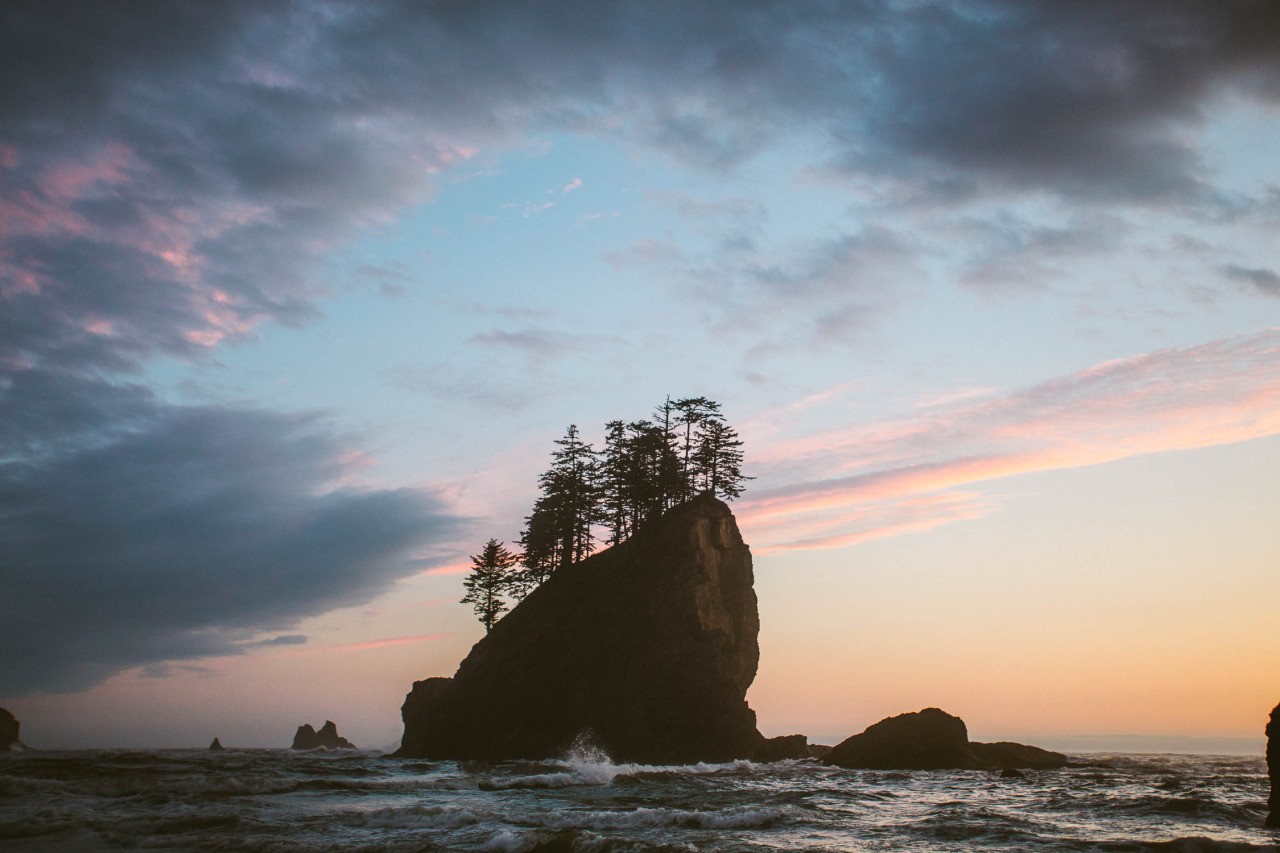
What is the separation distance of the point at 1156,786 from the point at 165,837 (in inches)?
1685

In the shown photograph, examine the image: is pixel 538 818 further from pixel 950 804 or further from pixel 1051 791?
pixel 1051 791

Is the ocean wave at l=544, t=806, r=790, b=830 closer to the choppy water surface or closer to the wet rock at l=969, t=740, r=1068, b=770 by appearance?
the choppy water surface

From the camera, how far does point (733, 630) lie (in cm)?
6188

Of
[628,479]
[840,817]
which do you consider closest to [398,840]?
[840,817]

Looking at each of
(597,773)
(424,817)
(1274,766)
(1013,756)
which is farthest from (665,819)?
(1013,756)

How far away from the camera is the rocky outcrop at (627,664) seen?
5391 cm

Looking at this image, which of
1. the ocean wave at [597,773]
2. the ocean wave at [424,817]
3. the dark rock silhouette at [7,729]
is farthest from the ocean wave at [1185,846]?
the dark rock silhouette at [7,729]

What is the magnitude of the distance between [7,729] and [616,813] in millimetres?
114098

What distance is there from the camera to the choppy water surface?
19406mm

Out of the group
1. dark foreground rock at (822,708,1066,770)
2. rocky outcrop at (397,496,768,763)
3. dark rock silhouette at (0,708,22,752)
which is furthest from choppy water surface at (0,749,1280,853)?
dark rock silhouette at (0,708,22,752)

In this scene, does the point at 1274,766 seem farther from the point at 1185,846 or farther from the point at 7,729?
the point at 7,729

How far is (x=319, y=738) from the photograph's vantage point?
13912cm

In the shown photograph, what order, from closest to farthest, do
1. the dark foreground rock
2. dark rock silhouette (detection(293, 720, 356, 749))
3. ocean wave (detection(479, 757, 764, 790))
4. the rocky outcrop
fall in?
ocean wave (detection(479, 757, 764, 790)), the dark foreground rock, the rocky outcrop, dark rock silhouette (detection(293, 720, 356, 749))

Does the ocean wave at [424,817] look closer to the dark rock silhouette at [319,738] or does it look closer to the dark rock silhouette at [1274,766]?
the dark rock silhouette at [1274,766]
